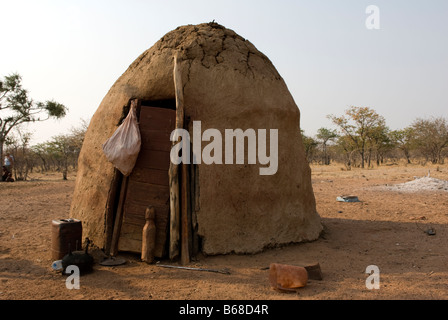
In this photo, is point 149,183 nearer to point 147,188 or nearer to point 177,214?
point 147,188

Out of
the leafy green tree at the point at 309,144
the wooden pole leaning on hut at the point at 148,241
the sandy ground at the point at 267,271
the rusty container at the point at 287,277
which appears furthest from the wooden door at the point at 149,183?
the leafy green tree at the point at 309,144

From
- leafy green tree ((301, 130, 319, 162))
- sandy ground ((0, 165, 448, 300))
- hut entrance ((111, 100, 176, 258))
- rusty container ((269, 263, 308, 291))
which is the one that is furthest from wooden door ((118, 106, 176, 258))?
leafy green tree ((301, 130, 319, 162))

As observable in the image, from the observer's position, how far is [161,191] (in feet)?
14.4

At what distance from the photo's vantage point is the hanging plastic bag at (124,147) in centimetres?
422

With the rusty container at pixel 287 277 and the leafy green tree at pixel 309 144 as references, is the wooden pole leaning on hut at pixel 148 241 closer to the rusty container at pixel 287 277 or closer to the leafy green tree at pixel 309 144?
the rusty container at pixel 287 277

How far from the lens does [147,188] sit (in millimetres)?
4410

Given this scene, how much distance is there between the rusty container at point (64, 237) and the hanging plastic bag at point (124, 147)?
2.84 ft

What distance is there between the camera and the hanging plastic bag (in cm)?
422

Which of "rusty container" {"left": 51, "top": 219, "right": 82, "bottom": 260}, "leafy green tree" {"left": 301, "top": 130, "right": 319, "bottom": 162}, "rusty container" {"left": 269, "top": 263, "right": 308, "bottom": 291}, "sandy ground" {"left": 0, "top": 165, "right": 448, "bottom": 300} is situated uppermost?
"leafy green tree" {"left": 301, "top": 130, "right": 319, "bottom": 162}

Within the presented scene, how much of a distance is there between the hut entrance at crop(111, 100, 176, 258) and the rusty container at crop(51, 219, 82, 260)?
0.44 m

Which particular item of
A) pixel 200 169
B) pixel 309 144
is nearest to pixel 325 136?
pixel 309 144

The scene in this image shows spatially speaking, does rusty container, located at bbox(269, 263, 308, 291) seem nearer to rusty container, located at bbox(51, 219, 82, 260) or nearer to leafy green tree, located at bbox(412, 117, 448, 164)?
rusty container, located at bbox(51, 219, 82, 260)

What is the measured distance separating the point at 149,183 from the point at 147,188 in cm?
7
